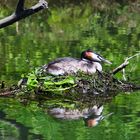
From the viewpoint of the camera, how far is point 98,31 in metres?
19.5

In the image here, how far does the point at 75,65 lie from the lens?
35.1 ft

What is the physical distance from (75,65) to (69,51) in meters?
4.30

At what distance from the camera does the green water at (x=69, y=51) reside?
8031 mm

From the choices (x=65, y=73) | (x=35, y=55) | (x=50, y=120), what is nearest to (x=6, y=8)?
(x=35, y=55)

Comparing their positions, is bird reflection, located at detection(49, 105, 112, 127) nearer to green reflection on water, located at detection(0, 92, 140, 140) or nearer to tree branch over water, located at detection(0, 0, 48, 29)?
green reflection on water, located at detection(0, 92, 140, 140)

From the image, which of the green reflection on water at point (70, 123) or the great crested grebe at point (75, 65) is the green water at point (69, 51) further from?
the great crested grebe at point (75, 65)

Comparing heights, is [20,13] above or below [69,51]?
above

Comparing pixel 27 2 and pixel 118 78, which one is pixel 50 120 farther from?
pixel 27 2

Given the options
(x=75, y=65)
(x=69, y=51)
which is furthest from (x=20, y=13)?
(x=69, y=51)

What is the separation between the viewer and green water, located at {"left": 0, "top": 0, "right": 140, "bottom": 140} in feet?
26.3

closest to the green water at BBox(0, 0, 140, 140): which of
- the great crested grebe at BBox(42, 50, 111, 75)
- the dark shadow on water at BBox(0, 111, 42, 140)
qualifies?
the dark shadow on water at BBox(0, 111, 42, 140)

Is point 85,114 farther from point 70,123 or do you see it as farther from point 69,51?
point 69,51

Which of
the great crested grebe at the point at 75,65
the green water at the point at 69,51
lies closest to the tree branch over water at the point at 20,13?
the green water at the point at 69,51

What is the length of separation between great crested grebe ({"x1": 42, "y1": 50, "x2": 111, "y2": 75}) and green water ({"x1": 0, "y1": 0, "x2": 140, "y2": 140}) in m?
0.63
